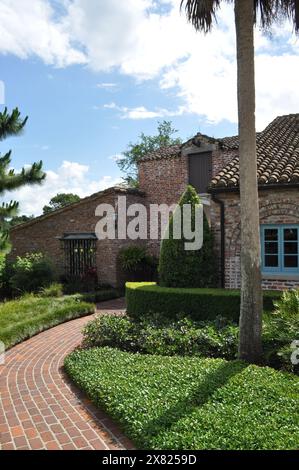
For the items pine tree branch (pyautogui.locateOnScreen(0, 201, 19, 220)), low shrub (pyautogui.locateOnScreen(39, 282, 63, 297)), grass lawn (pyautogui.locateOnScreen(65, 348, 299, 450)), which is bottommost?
grass lawn (pyautogui.locateOnScreen(65, 348, 299, 450))

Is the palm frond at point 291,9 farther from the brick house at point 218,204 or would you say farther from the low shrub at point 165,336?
the low shrub at point 165,336

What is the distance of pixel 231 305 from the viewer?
7.79m

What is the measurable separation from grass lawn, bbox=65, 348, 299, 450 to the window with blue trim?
423 centimetres

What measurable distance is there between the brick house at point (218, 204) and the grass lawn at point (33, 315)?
13.8 ft

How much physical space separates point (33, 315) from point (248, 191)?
6.48 meters

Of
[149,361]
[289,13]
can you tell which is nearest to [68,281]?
[149,361]

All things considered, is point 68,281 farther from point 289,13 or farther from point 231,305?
point 289,13

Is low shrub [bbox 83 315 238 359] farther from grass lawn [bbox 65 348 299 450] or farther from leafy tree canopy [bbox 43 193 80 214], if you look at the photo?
leafy tree canopy [bbox 43 193 80 214]

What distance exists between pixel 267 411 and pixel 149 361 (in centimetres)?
223

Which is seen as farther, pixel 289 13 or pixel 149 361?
pixel 289 13

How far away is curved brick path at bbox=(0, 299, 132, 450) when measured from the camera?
12.6 feet

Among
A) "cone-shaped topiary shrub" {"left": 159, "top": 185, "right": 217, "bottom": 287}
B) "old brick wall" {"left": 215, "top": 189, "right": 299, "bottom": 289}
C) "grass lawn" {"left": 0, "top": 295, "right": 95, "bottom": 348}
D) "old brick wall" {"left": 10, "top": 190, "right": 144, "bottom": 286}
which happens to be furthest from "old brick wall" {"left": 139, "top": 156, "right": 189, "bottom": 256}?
"old brick wall" {"left": 215, "top": 189, "right": 299, "bottom": 289}

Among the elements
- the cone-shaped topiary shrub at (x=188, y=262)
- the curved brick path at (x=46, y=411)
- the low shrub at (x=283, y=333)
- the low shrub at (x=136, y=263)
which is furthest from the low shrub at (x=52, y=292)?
the low shrub at (x=283, y=333)

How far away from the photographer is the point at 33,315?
9203mm
